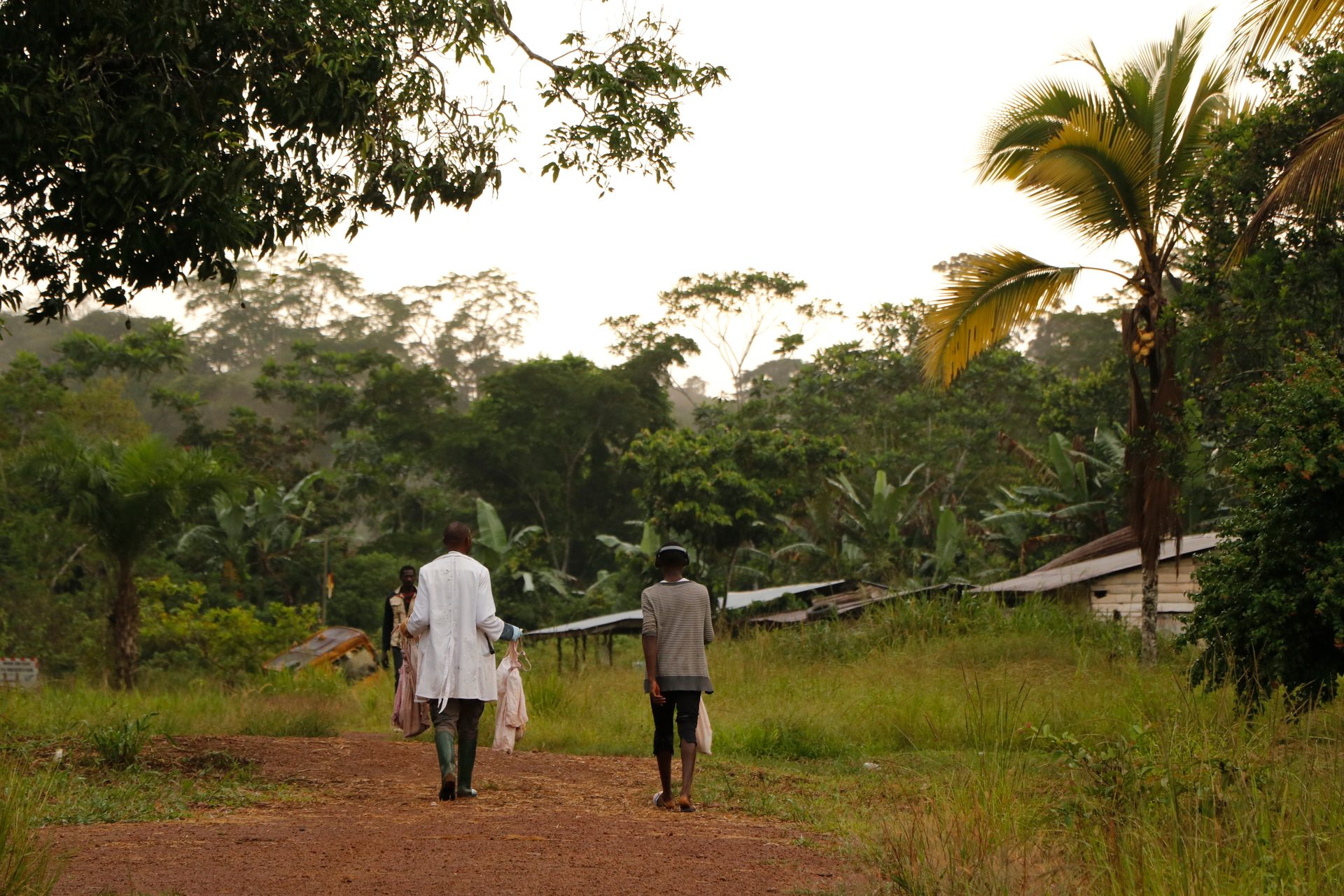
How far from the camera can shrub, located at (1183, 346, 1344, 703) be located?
8.96 metres

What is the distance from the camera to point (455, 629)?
7715mm

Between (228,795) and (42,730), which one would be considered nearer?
(228,795)

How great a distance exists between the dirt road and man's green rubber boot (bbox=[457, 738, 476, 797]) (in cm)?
15

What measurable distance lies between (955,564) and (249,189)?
23.2 meters

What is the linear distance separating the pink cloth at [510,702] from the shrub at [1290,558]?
4.74 meters

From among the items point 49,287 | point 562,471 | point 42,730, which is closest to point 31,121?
point 49,287

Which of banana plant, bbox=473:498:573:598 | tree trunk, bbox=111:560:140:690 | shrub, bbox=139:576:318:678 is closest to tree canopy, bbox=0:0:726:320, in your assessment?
tree trunk, bbox=111:560:140:690

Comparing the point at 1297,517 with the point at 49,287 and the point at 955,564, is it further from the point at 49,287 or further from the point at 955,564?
the point at 955,564

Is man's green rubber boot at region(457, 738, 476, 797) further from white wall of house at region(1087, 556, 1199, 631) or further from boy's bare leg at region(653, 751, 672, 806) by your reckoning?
white wall of house at region(1087, 556, 1199, 631)

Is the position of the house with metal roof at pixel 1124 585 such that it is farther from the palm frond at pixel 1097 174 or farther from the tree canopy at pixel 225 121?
the tree canopy at pixel 225 121

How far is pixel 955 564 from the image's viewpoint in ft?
95.5

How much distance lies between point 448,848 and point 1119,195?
11030 millimetres

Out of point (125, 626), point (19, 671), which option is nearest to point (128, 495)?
point (125, 626)

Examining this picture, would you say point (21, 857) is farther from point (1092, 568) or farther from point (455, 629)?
point (1092, 568)
